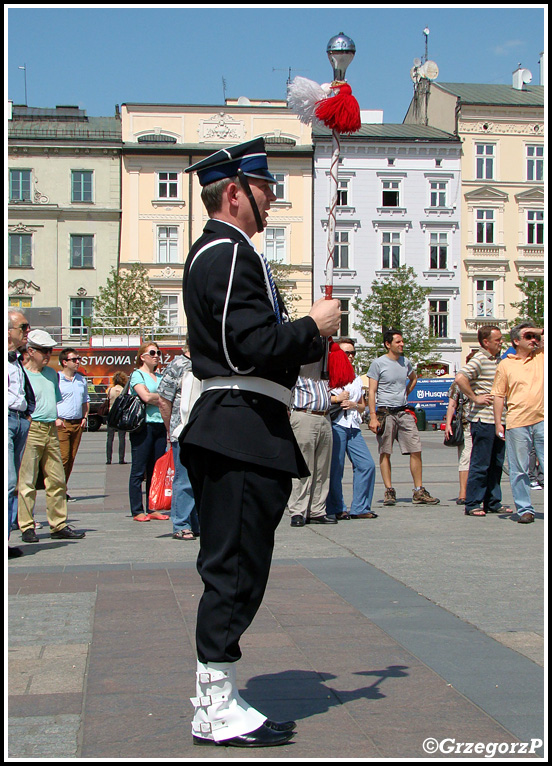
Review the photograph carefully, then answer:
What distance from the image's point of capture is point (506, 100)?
52062mm

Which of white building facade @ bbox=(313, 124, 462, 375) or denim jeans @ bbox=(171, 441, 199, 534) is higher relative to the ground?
white building facade @ bbox=(313, 124, 462, 375)

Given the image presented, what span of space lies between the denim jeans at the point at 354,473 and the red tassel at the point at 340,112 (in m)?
5.93

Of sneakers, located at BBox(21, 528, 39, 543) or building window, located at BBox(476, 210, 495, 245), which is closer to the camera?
sneakers, located at BBox(21, 528, 39, 543)

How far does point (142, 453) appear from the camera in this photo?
10.2 metres

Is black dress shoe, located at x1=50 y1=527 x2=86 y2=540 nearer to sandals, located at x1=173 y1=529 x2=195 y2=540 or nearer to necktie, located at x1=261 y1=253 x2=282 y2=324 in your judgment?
sandals, located at x1=173 y1=529 x2=195 y2=540

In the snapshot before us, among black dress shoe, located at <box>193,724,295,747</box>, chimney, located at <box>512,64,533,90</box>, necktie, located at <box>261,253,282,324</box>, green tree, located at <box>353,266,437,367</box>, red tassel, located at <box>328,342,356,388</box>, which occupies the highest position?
chimney, located at <box>512,64,533,90</box>

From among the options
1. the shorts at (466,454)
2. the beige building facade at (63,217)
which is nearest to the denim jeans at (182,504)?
the shorts at (466,454)

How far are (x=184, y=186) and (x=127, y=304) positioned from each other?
7797 millimetres

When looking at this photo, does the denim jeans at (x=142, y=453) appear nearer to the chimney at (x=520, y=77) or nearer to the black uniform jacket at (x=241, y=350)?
the black uniform jacket at (x=241, y=350)

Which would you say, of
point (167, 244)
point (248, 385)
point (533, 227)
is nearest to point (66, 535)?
point (248, 385)

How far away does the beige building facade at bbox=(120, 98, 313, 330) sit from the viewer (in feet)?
161

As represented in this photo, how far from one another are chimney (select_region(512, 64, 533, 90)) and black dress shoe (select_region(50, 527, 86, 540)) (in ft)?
175

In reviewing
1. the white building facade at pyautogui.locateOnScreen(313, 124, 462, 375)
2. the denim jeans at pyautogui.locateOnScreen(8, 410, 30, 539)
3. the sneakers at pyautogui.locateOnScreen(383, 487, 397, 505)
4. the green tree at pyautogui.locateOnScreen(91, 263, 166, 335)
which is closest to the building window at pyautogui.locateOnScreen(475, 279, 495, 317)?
the white building facade at pyautogui.locateOnScreen(313, 124, 462, 375)

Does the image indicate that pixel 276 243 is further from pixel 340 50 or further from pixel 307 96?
pixel 340 50
